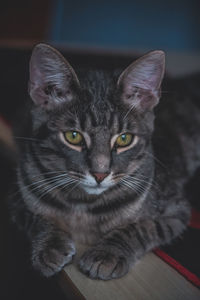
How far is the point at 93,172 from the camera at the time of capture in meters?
0.93

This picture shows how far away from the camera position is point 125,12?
7.89 feet

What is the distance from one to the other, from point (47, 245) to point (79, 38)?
79.3 inches

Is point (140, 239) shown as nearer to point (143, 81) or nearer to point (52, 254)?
point (52, 254)

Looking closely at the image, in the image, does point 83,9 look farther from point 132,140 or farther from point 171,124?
point 132,140

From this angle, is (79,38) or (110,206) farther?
(79,38)

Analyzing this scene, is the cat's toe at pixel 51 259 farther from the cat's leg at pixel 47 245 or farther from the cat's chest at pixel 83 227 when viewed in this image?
the cat's chest at pixel 83 227

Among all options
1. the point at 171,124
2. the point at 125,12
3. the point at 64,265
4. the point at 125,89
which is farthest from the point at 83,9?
the point at 64,265

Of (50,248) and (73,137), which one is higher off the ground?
(73,137)

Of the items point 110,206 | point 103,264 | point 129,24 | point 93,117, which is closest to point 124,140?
point 93,117

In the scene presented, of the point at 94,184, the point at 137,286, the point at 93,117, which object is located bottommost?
the point at 137,286

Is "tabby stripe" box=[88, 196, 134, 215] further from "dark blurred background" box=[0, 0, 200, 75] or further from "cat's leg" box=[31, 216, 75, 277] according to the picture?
"dark blurred background" box=[0, 0, 200, 75]

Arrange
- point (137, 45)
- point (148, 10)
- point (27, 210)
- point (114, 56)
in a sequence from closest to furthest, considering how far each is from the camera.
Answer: point (27, 210) < point (114, 56) < point (148, 10) < point (137, 45)

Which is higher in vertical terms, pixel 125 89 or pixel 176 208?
pixel 125 89

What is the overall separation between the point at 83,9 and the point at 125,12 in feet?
1.08
